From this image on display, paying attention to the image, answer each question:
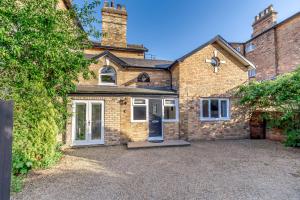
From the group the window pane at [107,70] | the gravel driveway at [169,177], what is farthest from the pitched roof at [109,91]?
the gravel driveway at [169,177]

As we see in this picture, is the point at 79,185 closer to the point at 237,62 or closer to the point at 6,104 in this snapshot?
the point at 6,104

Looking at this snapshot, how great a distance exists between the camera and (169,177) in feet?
16.5

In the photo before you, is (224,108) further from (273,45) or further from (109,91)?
(273,45)

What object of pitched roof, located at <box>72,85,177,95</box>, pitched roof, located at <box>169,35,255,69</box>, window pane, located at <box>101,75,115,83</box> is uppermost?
pitched roof, located at <box>169,35,255,69</box>

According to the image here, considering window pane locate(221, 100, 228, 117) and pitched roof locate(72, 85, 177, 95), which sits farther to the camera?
window pane locate(221, 100, 228, 117)

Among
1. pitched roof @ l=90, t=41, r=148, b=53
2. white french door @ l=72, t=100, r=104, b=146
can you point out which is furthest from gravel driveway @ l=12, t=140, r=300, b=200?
pitched roof @ l=90, t=41, r=148, b=53

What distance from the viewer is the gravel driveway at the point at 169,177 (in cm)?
402

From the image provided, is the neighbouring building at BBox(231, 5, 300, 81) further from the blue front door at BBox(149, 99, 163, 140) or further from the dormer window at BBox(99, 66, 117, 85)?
the dormer window at BBox(99, 66, 117, 85)

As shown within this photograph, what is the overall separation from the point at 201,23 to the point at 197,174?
637 inches

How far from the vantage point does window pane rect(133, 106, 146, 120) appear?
10219 mm

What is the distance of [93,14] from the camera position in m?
6.74

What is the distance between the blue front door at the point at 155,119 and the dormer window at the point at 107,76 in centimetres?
289

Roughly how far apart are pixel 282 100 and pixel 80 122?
10711 mm

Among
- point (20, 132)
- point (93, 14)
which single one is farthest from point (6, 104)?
point (93, 14)
